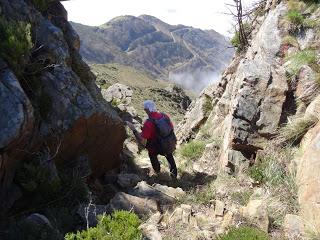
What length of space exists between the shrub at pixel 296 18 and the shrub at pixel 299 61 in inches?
39.7

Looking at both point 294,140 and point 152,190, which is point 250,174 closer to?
point 294,140

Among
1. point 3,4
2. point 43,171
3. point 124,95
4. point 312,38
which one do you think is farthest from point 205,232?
point 124,95

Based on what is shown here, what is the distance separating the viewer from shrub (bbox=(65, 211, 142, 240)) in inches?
223

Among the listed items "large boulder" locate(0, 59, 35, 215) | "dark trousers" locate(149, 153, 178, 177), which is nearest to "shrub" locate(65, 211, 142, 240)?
"large boulder" locate(0, 59, 35, 215)

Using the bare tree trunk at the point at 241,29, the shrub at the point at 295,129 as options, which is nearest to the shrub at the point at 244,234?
the shrub at the point at 295,129

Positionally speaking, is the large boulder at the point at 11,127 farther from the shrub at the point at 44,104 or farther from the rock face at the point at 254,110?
the rock face at the point at 254,110

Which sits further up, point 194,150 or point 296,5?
point 296,5

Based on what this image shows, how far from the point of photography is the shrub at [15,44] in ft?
21.3

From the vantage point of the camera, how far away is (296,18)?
1023 cm

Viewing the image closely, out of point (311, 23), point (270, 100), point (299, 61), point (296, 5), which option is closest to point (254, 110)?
point (270, 100)

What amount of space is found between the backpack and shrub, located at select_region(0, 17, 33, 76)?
337 cm

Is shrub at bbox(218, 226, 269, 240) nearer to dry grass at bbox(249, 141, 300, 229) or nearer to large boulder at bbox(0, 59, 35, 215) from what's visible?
dry grass at bbox(249, 141, 300, 229)

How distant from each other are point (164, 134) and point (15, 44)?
3.94 metres

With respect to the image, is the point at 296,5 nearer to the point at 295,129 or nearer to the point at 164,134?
the point at 295,129
